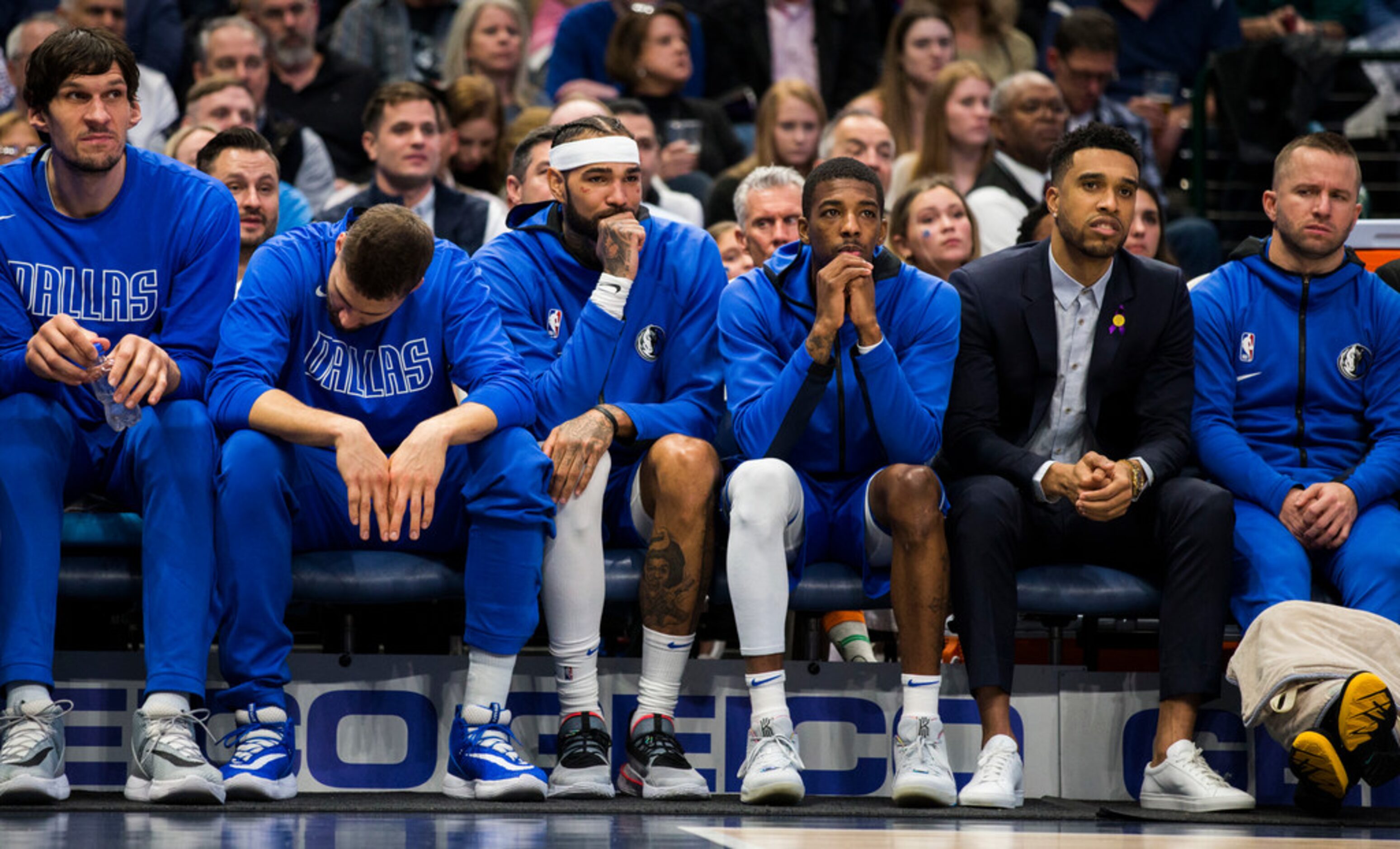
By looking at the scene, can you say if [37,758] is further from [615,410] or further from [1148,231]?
[1148,231]

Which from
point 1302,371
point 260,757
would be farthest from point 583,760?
point 1302,371

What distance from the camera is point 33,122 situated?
457 cm

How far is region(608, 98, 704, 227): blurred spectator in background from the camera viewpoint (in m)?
7.08

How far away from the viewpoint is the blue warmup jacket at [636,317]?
4.87 m

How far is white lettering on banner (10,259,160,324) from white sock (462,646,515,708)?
1.26m

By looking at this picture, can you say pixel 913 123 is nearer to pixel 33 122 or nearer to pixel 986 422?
pixel 986 422

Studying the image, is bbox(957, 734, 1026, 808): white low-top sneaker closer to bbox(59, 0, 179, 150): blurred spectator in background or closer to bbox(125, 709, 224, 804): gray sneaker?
bbox(125, 709, 224, 804): gray sneaker

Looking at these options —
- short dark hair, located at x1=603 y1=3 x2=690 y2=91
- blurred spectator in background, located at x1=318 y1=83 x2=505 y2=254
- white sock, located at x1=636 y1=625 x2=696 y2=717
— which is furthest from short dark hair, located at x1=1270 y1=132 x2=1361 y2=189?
short dark hair, located at x1=603 y1=3 x2=690 y2=91

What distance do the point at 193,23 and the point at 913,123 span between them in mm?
3748

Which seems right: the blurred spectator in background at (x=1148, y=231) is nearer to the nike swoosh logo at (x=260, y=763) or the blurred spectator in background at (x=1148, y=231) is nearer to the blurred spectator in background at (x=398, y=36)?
the nike swoosh logo at (x=260, y=763)

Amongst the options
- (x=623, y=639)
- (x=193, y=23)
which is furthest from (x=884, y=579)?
(x=193, y=23)

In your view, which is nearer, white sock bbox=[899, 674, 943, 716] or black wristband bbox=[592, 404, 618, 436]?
white sock bbox=[899, 674, 943, 716]

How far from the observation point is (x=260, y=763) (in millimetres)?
4230

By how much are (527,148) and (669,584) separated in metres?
1.79
